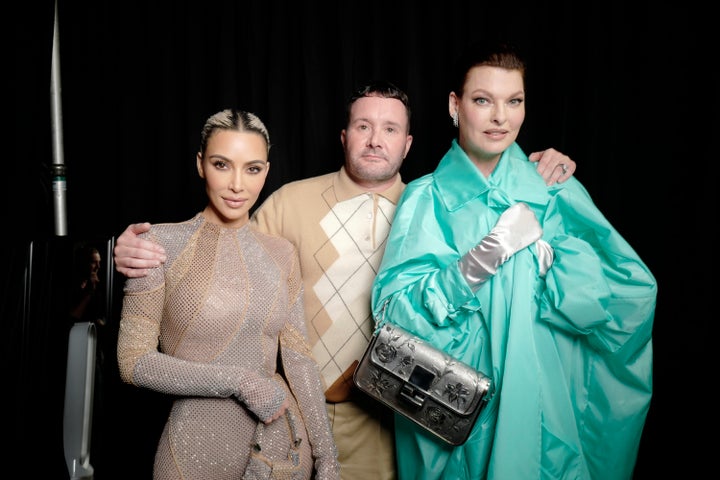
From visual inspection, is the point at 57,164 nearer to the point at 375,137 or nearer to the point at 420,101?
the point at 375,137

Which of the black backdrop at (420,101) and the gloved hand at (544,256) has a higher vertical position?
the black backdrop at (420,101)

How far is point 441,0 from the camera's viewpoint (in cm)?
Answer: 233

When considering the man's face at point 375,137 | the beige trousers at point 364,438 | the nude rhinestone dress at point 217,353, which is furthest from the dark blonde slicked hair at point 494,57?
the beige trousers at point 364,438

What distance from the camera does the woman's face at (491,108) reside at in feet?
5.48

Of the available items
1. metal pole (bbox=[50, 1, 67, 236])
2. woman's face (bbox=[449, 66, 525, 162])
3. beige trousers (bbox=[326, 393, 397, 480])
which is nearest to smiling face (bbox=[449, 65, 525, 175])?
woman's face (bbox=[449, 66, 525, 162])

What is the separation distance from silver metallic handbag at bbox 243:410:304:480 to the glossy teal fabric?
42 centimetres

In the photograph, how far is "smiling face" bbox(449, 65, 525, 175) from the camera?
65.8 inches

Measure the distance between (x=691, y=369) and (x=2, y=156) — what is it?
267 centimetres

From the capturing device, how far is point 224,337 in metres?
1.47

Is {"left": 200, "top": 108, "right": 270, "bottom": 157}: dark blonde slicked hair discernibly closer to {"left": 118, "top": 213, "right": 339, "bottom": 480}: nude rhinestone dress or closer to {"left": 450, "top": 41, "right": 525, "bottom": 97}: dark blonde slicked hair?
{"left": 118, "top": 213, "right": 339, "bottom": 480}: nude rhinestone dress

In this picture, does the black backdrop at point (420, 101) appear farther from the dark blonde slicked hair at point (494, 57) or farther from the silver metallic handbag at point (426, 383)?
the silver metallic handbag at point (426, 383)

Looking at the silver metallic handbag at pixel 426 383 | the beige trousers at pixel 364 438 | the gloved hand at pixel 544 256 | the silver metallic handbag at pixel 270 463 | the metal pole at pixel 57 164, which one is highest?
the metal pole at pixel 57 164

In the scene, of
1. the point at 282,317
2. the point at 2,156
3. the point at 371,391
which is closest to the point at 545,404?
the point at 371,391

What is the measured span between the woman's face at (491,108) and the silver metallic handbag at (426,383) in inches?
25.5
